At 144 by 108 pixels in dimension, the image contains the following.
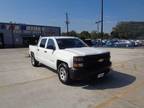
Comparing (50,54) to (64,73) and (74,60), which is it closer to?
(64,73)

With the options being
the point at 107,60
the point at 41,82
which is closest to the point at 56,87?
the point at 41,82

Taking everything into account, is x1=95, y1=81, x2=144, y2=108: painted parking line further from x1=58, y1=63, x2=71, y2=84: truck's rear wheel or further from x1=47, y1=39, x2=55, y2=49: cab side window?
x1=47, y1=39, x2=55, y2=49: cab side window

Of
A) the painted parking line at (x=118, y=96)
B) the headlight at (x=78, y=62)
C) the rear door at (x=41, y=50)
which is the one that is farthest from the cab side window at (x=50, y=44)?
the painted parking line at (x=118, y=96)

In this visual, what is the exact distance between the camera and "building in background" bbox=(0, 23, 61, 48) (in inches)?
1773

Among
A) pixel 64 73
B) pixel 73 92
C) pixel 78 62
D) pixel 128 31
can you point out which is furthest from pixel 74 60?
pixel 128 31

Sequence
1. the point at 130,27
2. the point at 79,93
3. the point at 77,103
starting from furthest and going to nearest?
the point at 130,27, the point at 79,93, the point at 77,103

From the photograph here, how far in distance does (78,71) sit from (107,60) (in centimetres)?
147

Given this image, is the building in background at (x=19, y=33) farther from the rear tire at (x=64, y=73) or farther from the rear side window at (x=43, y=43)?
the rear tire at (x=64, y=73)

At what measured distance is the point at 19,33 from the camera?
48156mm

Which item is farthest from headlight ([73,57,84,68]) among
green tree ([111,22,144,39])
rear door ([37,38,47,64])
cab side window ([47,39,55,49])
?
green tree ([111,22,144,39])

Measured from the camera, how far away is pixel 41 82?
7.79 metres

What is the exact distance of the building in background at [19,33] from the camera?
148 ft

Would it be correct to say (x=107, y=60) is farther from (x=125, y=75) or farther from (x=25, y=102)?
(x=25, y=102)

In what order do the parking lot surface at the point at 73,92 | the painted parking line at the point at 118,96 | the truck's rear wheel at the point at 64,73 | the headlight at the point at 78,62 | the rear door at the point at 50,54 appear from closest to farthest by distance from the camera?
the painted parking line at the point at 118,96, the parking lot surface at the point at 73,92, the headlight at the point at 78,62, the truck's rear wheel at the point at 64,73, the rear door at the point at 50,54
